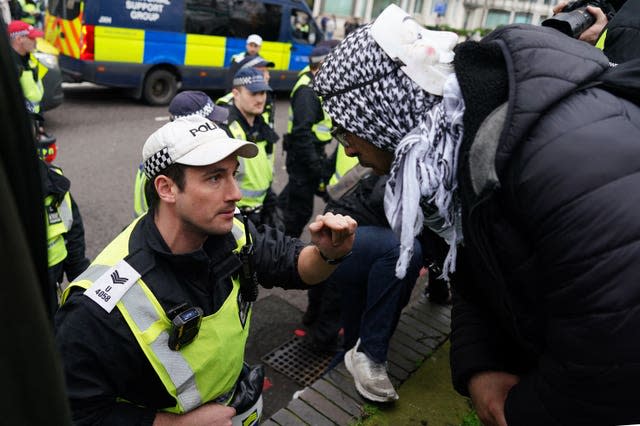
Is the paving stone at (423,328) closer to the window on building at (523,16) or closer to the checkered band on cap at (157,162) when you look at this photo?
the checkered band on cap at (157,162)

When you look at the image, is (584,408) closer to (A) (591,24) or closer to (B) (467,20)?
(A) (591,24)

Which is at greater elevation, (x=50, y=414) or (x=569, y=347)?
(x=50, y=414)

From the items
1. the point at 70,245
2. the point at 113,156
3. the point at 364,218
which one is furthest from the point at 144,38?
the point at 364,218

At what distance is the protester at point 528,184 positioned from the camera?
3.22ft

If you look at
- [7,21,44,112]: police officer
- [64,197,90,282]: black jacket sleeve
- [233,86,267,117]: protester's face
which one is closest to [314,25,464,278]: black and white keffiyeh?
[64,197,90,282]: black jacket sleeve

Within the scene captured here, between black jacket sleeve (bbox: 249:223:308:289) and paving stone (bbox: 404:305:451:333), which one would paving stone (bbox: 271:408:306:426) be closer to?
black jacket sleeve (bbox: 249:223:308:289)

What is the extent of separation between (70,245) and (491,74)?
3095mm

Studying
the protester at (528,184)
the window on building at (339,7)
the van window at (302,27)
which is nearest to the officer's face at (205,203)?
the protester at (528,184)

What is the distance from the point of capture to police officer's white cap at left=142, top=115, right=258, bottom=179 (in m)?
1.93

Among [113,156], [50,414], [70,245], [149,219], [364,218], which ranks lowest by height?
[113,156]

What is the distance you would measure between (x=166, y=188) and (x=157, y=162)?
111 millimetres

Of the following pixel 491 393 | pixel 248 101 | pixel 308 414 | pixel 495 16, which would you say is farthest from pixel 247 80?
pixel 495 16

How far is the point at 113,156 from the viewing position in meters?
7.57

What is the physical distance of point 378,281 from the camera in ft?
9.06
